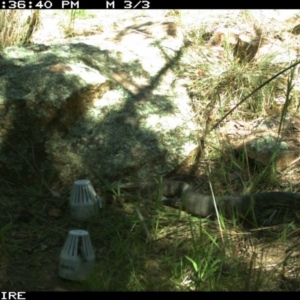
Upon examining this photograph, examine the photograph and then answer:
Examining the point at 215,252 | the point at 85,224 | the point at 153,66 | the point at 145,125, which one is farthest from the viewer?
the point at 153,66

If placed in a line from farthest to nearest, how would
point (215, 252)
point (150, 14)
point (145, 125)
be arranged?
point (150, 14) < point (145, 125) < point (215, 252)

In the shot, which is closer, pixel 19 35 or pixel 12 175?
pixel 12 175

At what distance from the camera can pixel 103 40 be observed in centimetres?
478

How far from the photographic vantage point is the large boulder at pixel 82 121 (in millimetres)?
3770

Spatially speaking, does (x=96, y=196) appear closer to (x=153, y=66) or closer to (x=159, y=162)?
(x=159, y=162)

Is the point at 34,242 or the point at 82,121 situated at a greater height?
the point at 82,121

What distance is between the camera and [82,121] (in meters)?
3.94

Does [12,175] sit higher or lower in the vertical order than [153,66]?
lower

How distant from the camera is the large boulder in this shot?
377 cm

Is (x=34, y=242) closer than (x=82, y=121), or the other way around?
(x=34, y=242)

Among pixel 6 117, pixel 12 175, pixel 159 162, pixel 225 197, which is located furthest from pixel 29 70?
pixel 225 197

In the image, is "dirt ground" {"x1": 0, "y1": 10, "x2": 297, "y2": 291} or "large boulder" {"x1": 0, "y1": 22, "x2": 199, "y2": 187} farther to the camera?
"large boulder" {"x1": 0, "y1": 22, "x2": 199, "y2": 187}

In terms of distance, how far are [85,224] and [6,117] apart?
875mm

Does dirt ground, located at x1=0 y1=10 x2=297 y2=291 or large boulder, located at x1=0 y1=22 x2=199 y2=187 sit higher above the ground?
large boulder, located at x1=0 y1=22 x2=199 y2=187
